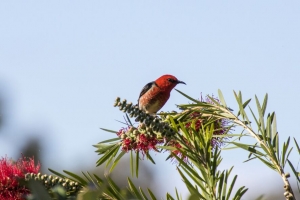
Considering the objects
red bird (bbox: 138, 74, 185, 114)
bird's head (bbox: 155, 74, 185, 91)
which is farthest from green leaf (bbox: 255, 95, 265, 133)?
bird's head (bbox: 155, 74, 185, 91)

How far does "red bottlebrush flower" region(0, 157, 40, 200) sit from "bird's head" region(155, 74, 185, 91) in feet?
12.7

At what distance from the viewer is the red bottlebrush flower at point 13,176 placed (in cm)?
144

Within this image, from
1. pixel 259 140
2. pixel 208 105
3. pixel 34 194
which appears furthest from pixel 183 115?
pixel 34 194

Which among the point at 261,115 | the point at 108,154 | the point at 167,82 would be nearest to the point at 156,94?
the point at 167,82

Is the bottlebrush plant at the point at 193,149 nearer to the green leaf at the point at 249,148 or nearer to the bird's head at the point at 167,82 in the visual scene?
the green leaf at the point at 249,148

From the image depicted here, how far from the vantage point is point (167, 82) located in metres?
5.53

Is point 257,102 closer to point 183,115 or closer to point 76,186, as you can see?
point 183,115

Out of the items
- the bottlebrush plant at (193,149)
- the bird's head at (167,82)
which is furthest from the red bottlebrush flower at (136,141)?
the bird's head at (167,82)

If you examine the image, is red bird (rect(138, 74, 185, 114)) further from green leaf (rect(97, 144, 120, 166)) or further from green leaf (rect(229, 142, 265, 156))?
green leaf (rect(229, 142, 265, 156))

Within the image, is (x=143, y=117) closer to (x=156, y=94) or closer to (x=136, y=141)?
(x=136, y=141)

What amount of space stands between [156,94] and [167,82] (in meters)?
0.34

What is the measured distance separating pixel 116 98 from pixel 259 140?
496mm

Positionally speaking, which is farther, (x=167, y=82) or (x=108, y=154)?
(x=167, y=82)

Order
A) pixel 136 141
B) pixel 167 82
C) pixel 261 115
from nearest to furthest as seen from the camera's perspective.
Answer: pixel 261 115, pixel 136 141, pixel 167 82
